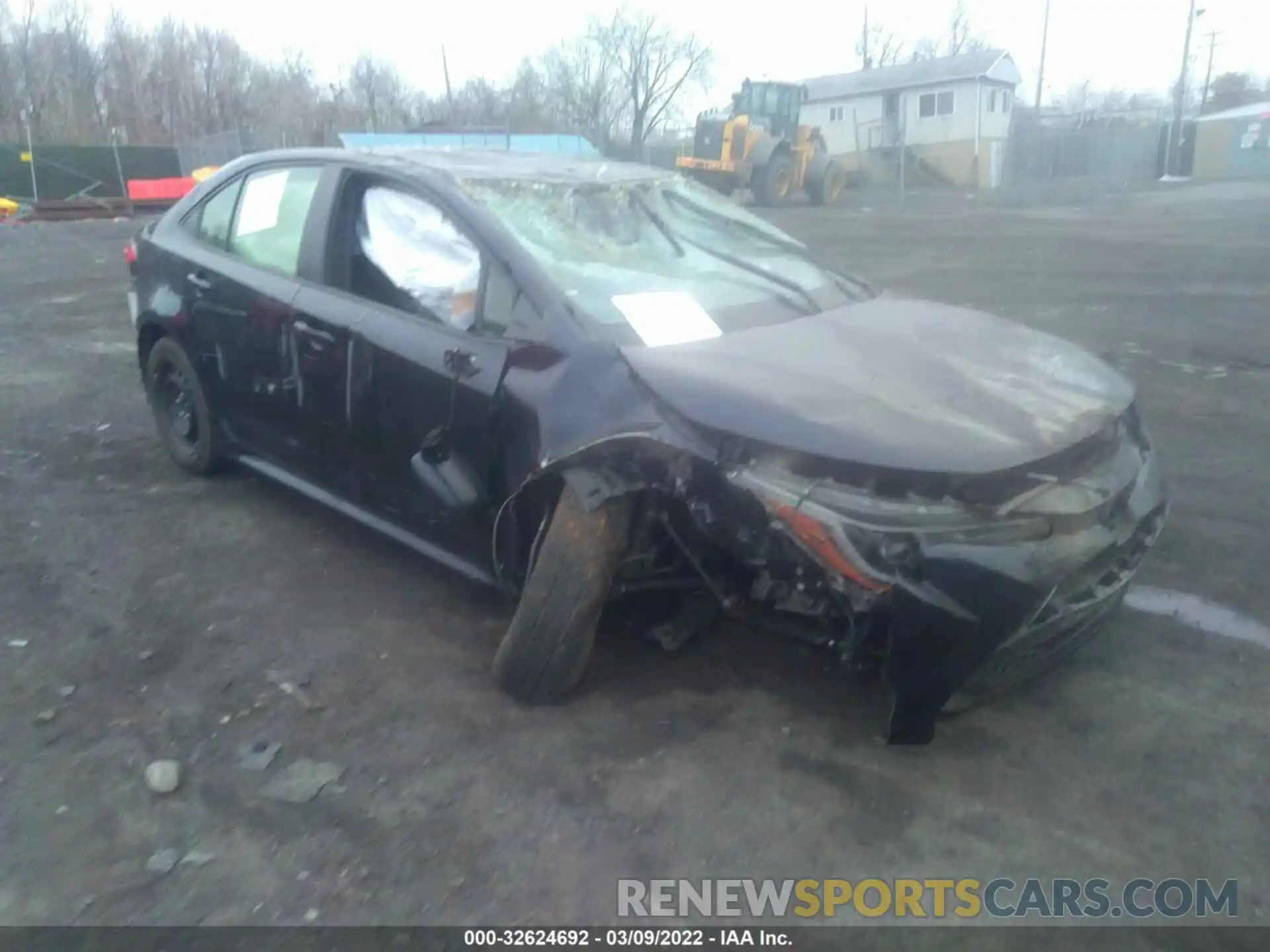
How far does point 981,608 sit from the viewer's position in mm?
2572

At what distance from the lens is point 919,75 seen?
42906mm

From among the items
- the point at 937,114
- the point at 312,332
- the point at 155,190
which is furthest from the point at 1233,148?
the point at 312,332

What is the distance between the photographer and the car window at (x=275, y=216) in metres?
4.13

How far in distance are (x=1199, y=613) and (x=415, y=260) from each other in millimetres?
3055

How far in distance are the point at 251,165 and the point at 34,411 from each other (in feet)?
9.43

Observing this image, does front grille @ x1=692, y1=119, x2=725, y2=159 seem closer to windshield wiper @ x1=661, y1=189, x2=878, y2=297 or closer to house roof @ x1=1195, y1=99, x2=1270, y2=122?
windshield wiper @ x1=661, y1=189, x2=878, y2=297

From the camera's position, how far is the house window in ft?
136

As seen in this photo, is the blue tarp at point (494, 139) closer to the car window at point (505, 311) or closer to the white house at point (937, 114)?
the white house at point (937, 114)

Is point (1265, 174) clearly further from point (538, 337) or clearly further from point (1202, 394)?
point (538, 337)

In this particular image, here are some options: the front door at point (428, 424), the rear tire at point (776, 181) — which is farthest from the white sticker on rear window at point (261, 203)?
the rear tire at point (776, 181)

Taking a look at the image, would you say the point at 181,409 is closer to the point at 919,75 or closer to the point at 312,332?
the point at 312,332

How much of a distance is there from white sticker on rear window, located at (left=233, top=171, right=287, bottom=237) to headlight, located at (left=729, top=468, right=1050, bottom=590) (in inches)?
106
